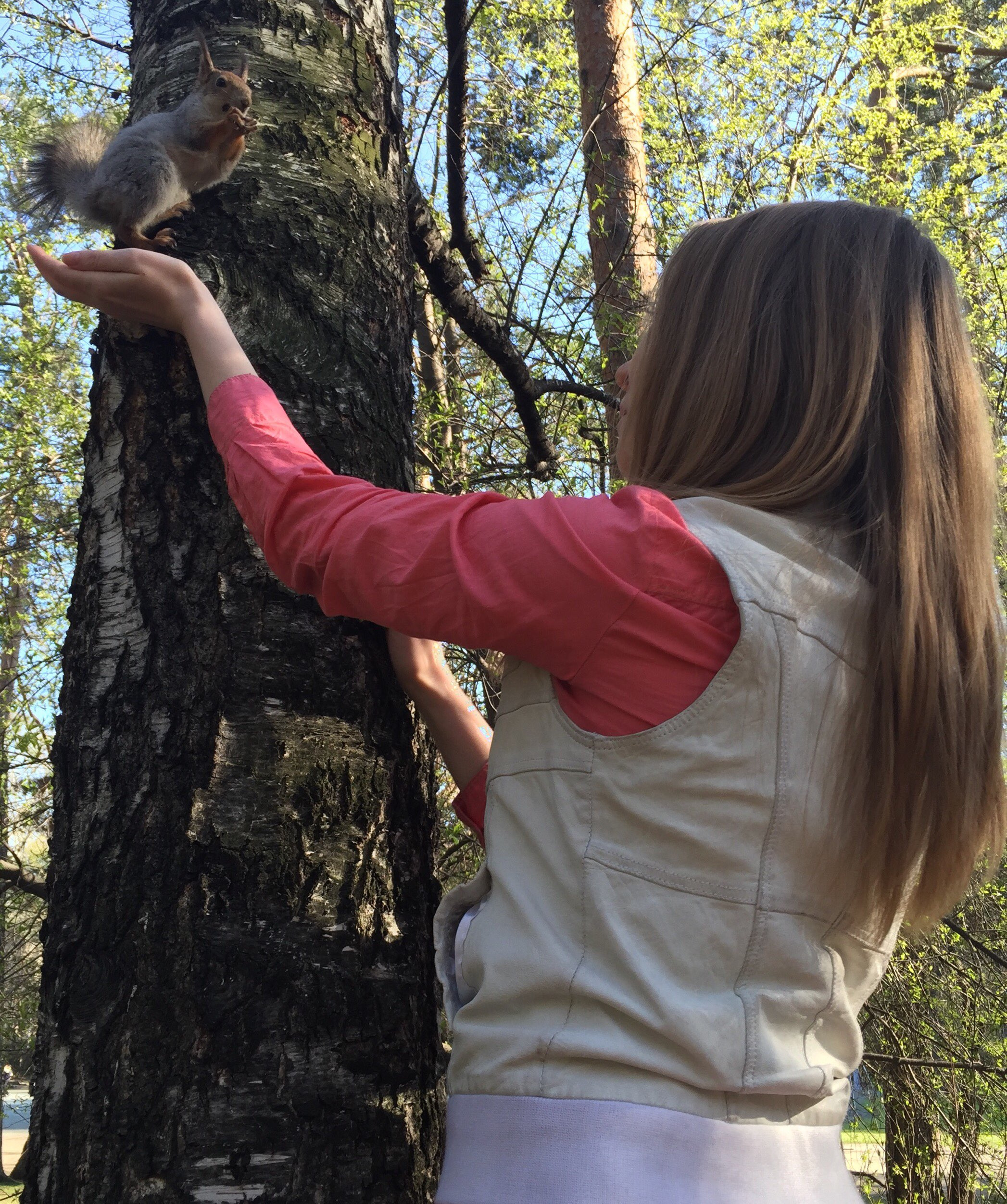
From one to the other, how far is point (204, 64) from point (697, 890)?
1.30 m

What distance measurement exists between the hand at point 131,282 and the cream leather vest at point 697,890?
65 cm

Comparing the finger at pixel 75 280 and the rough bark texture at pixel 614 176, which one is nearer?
→ the finger at pixel 75 280

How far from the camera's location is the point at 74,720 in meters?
1.28

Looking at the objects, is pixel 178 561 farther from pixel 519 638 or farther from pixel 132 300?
pixel 519 638

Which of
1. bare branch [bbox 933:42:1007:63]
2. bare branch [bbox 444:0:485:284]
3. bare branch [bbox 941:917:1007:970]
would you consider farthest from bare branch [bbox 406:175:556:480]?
bare branch [bbox 933:42:1007:63]

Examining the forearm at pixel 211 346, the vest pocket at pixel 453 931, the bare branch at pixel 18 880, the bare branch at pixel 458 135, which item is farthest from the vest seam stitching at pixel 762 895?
the bare branch at pixel 18 880

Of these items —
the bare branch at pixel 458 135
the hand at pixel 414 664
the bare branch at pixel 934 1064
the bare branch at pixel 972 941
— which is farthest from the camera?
the bare branch at pixel 972 941

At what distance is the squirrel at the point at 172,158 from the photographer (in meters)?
1.43

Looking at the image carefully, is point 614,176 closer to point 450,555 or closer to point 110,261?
point 110,261

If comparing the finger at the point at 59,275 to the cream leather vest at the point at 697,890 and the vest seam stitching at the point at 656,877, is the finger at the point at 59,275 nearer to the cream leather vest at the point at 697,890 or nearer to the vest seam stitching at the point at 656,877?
the cream leather vest at the point at 697,890

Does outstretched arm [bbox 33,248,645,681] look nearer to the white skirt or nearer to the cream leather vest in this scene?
the cream leather vest

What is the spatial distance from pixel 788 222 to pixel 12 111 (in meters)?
7.06

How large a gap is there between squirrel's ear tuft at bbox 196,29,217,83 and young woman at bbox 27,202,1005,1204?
2.09ft

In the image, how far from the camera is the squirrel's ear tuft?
4.82 feet
